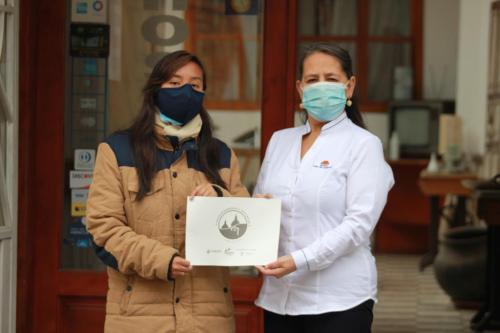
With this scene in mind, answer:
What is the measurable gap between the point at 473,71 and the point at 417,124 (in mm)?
776

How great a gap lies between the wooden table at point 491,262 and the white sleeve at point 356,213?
366cm

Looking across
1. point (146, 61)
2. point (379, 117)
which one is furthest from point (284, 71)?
point (379, 117)

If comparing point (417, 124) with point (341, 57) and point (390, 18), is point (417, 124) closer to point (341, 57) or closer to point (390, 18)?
point (390, 18)

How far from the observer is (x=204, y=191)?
9.05ft

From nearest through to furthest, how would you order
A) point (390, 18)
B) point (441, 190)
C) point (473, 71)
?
point (441, 190) → point (473, 71) → point (390, 18)

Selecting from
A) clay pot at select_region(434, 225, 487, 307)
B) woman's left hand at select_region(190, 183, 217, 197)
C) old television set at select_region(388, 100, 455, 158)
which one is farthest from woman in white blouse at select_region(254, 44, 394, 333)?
old television set at select_region(388, 100, 455, 158)

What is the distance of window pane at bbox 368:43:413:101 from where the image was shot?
11.0 meters

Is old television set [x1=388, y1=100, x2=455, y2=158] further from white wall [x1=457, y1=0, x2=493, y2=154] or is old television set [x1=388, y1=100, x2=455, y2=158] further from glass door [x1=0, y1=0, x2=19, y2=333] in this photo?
glass door [x1=0, y1=0, x2=19, y2=333]

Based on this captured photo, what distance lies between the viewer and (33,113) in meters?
3.97

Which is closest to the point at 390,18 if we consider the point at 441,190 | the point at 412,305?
the point at 441,190

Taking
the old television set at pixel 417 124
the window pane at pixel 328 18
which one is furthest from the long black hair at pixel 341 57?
the window pane at pixel 328 18

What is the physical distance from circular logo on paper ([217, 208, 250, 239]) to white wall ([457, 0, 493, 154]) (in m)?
7.05

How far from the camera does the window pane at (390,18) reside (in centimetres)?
1099

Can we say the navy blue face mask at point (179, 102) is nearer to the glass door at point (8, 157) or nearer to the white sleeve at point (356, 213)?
the white sleeve at point (356, 213)
